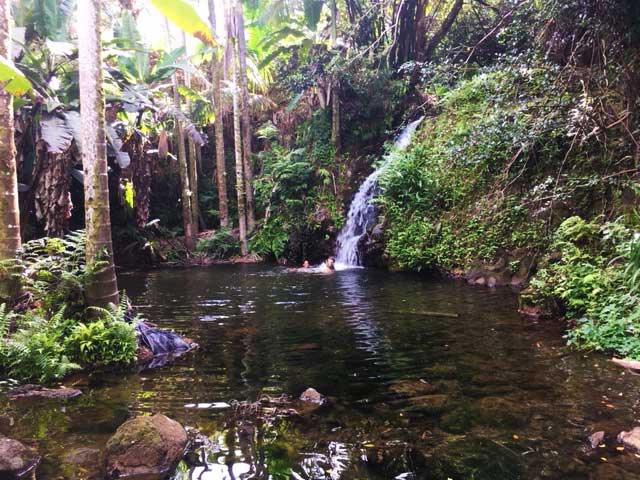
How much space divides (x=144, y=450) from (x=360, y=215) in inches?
582

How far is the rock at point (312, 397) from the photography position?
472cm

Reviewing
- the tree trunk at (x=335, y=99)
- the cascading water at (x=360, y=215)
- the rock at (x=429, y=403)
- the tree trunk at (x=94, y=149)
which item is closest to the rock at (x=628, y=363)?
the rock at (x=429, y=403)

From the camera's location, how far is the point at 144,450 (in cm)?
347

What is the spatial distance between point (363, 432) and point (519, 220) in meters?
9.66

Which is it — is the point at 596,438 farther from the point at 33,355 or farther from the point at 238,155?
the point at 238,155

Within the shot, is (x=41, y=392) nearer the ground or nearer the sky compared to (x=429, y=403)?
nearer the sky

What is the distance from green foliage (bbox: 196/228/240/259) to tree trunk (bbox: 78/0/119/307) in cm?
1467

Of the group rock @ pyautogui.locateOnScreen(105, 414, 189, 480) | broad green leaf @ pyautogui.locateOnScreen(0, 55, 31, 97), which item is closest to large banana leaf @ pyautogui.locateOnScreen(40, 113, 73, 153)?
broad green leaf @ pyautogui.locateOnScreen(0, 55, 31, 97)

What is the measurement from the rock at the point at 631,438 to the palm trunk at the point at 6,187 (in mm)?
6666

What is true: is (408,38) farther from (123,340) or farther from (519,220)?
(123,340)

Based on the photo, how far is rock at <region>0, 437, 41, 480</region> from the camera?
10.6ft

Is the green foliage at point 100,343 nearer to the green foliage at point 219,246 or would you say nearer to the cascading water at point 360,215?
the cascading water at point 360,215

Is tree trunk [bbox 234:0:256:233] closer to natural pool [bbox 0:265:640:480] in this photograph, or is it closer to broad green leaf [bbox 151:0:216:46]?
natural pool [bbox 0:265:640:480]

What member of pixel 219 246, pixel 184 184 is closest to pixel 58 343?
pixel 219 246
